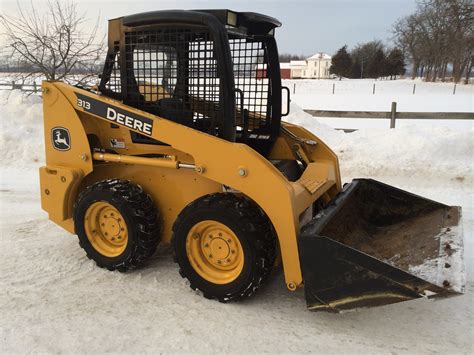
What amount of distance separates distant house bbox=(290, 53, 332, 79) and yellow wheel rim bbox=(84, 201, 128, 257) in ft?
303

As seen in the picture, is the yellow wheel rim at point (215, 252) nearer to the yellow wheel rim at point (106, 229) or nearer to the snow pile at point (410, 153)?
the yellow wheel rim at point (106, 229)

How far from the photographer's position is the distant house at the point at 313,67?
94.3 metres

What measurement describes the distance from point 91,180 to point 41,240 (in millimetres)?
958

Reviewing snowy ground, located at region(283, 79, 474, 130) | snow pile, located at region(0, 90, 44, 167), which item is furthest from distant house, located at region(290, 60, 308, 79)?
snow pile, located at region(0, 90, 44, 167)

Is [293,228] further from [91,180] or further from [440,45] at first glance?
[440,45]

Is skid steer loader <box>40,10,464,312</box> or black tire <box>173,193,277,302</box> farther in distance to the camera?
black tire <box>173,193,277,302</box>

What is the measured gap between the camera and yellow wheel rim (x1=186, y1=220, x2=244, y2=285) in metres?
3.35

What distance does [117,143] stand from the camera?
4000 mm

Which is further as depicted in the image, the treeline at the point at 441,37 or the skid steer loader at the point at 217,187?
the treeline at the point at 441,37

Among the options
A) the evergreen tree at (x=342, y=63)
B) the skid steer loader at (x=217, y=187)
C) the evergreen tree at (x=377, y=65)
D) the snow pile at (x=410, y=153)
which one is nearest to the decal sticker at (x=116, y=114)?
the skid steer loader at (x=217, y=187)

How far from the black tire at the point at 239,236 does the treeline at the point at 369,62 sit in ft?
244

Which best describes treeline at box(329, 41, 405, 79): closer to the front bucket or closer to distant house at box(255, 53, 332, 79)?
distant house at box(255, 53, 332, 79)

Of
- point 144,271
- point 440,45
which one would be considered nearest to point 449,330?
point 144,271

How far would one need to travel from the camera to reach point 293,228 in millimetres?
3055
